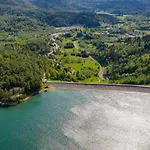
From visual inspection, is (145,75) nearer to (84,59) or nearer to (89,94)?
(89,94)

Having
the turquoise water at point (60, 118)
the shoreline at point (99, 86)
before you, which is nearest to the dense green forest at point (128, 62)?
the shoreline at point (99, 86)

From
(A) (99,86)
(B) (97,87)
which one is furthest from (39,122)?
(A) (99,86)

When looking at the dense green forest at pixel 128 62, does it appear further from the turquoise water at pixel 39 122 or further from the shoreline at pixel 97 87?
the turquoise water at pixel 39 122

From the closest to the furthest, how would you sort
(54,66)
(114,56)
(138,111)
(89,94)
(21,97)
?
(138,111) → (21,97) → (89,94) → (54,66) → (114,56)

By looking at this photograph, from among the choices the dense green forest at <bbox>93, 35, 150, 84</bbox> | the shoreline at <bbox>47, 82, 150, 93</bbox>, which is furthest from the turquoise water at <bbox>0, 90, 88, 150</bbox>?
the dense green forest at <bbox>93, 35, 150, 84</bbox>

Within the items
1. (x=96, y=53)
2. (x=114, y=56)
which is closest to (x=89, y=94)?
(x=114, y=56)

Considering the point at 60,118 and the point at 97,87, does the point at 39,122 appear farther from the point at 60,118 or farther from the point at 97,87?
the point at 97,87

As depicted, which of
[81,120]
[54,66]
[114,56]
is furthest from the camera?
[114,56]

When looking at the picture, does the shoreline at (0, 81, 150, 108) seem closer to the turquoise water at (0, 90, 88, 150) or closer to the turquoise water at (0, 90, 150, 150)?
the turquoise water at (0, 90, 150, 150)
